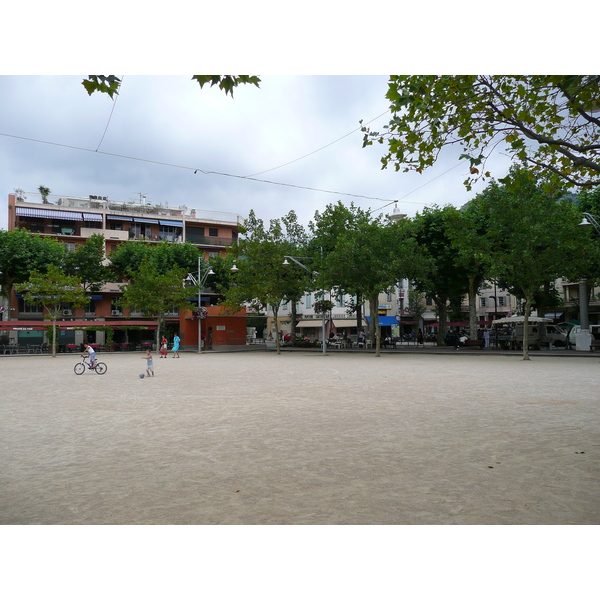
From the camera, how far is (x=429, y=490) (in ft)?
16.5

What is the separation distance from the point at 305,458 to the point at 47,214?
2318 inches

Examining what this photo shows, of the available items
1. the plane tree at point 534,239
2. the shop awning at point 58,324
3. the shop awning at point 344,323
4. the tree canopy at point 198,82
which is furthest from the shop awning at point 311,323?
the tree canopy at point 198,82

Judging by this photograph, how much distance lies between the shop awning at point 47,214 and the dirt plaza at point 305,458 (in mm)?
49206

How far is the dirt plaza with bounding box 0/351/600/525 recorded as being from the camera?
178 inches

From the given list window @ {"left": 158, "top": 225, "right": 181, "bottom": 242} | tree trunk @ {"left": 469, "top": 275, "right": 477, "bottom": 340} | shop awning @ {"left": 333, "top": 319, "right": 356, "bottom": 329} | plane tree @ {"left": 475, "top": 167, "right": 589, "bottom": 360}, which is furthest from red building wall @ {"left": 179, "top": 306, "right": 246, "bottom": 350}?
plane tree @ {"left": 475, "top": 167, "right": 589, "bottom": 360}

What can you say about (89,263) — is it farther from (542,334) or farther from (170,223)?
(542,334)

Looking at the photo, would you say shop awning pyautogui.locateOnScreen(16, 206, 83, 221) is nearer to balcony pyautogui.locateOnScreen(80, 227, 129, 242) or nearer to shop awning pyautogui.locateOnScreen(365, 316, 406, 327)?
balcony pyautogui.locateOnScreen(80, 227, 129, 242)

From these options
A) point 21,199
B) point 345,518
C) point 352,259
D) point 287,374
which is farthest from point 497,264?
point 21,199

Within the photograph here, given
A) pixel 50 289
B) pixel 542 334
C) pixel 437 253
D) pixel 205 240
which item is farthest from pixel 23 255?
pixel 542 334

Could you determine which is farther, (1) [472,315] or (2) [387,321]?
(2) [387,321]

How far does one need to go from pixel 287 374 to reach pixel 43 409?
32.4 ft

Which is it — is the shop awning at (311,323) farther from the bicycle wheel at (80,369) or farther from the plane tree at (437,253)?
the bicycle wheel at (80,369)

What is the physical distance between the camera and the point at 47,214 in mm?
56094

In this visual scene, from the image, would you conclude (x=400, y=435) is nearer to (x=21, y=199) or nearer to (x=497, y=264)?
(x=497, y=264)
